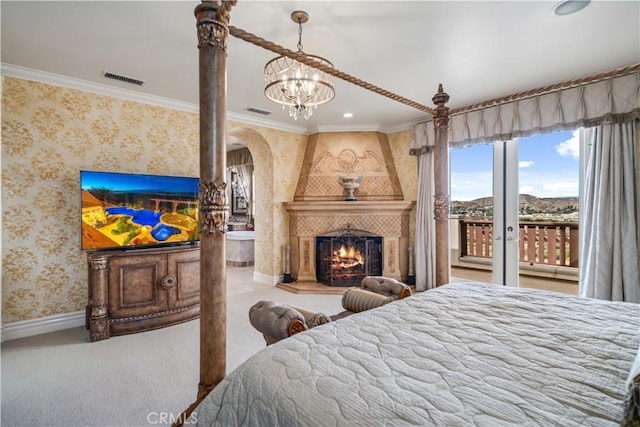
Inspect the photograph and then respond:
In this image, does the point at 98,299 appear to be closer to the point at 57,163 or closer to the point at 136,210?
the point at 136,210

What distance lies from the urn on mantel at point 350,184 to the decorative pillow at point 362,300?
2705mm

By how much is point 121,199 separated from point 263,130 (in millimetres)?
2364

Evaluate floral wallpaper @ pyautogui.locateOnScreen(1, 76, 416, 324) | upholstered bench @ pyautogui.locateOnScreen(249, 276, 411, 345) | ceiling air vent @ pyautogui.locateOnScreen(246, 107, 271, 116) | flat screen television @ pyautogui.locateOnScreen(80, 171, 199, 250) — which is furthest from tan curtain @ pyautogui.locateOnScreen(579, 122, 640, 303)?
floral wallpaper @ pyautogui.locateOnScreen(1, 76, 416, 324)

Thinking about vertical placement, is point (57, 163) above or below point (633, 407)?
above

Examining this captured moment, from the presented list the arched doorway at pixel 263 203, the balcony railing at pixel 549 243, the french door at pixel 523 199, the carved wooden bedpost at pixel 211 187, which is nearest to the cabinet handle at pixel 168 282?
the arched doorway at pixel 263 203

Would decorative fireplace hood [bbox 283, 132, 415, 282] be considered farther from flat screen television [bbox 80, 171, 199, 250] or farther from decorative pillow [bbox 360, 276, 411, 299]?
decorative pillow [bbox 360, 276, 411, 299]

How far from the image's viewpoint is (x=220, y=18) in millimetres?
1290

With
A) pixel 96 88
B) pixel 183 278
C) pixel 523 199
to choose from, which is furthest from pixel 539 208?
pixel 96 88

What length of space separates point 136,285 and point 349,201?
310 centimetres

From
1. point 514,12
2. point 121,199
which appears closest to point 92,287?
point 121,199

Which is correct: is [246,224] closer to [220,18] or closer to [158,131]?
[158,131]

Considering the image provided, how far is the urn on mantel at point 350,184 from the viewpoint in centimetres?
500

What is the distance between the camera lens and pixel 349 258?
16.8 feet

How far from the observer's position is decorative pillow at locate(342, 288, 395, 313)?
2.33m
